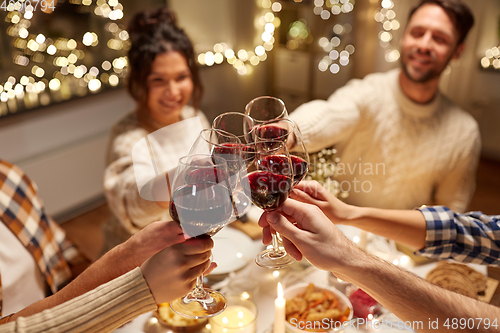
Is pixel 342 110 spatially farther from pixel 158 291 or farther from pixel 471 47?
pixel 471 47

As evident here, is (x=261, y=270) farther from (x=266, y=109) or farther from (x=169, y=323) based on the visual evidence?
(x=266, y=109)

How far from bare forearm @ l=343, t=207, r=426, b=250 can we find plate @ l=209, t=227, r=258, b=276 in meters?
0.34

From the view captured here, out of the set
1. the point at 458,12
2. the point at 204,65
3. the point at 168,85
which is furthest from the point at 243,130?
the point at 204,65

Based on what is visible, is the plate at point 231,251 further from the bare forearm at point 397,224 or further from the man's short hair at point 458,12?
the man's short hair at point 458,12

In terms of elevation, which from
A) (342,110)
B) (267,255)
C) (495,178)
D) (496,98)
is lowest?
(495,178)

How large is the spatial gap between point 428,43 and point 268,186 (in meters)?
1.32

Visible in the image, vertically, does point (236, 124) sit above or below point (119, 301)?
above

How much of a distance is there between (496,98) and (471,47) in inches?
20.0

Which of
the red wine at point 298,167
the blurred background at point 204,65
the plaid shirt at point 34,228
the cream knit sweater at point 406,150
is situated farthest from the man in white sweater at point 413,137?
the plaid shirt at point 34,228

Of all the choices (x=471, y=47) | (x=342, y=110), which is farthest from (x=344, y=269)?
(x=471, y=47)

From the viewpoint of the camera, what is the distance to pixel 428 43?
1669 mm

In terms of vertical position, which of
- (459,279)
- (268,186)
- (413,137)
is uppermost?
(268,186)

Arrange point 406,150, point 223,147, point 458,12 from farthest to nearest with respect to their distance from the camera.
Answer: point 406,150, point 458,12, point 223,147

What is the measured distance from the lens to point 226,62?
3.85m
